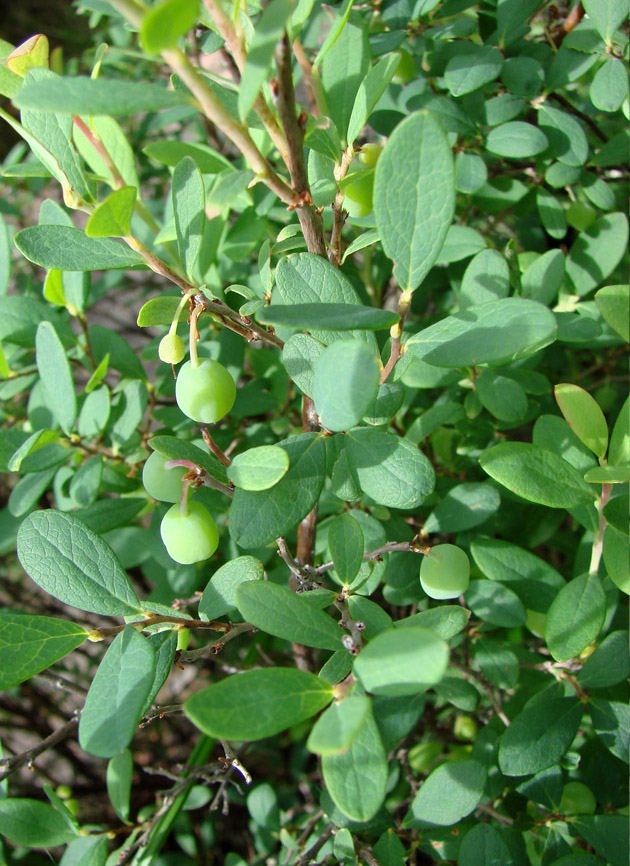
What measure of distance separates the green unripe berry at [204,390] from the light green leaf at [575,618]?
1.42ft

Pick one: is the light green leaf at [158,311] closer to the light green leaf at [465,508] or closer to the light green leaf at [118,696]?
the light green leaf at [118,696]

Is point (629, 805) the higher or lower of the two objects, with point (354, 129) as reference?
lower

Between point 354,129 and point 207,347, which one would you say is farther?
point 207,347

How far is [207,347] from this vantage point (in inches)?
40.1

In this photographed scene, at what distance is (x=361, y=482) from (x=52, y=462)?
1.64ft

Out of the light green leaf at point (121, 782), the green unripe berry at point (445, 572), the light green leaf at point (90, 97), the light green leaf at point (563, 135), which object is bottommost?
the light green leaf at point (121, 782)

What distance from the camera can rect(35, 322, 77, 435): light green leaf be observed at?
3.10 feet

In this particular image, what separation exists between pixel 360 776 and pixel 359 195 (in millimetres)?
556

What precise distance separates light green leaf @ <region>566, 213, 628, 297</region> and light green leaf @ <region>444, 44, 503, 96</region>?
295 mm

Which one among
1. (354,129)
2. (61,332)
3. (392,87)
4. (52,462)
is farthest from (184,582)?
(392,87)

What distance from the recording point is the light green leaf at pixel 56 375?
0.95m

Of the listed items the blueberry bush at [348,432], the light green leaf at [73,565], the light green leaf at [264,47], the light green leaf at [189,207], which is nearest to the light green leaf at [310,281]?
the blueberry bush at [348,432]

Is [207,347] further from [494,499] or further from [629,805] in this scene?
[629,805]

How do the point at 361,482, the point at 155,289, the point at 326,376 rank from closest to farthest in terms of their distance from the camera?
1. the point at 326,376
2. the point at 361,482
3. the point at 155,289
